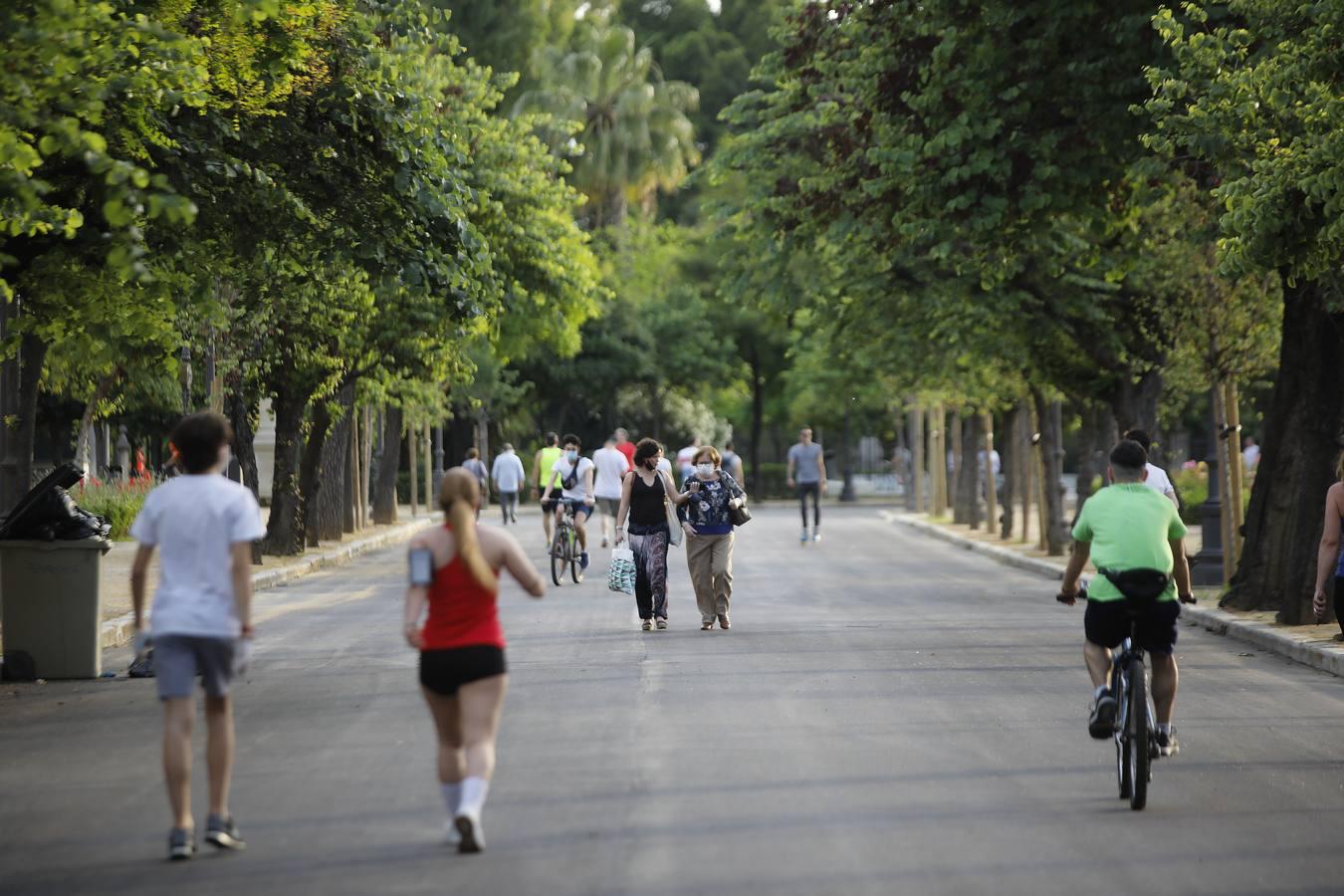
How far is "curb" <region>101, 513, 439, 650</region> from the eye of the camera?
1714 cm

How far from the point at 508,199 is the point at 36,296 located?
539 inches

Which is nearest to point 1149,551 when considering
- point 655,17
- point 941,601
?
point 941,601

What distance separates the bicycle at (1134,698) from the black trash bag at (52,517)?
8155mm

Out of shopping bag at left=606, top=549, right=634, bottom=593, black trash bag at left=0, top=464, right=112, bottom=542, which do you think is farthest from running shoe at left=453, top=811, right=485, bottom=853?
shopping bag at left=606, top=549, right=634, bottom=593

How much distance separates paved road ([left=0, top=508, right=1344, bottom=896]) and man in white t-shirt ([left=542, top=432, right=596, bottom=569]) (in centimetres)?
748

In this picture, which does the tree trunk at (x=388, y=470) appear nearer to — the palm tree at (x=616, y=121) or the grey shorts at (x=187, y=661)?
the palm tree at (x=616, y=121)

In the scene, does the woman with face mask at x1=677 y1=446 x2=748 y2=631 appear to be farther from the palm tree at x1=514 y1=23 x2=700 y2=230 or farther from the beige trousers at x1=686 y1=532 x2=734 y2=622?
the palm tree at x1=514 y1=23 x2=700 y2=230

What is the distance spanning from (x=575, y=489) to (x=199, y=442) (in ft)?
57.2

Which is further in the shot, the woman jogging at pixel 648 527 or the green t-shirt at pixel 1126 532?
the woman jogging at pixel 648 527

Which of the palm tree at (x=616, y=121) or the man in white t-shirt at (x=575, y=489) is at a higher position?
the palm tree at (x=616, y=121)

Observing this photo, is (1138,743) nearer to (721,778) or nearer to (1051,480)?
(721,778)

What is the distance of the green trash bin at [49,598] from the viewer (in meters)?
14.0

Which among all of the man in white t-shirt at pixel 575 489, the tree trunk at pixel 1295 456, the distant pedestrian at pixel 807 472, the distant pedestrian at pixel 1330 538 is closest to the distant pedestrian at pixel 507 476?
the distant pedestrian at pixel 807 472

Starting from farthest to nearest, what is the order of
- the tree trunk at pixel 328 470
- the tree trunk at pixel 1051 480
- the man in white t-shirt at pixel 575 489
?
the tree trunk at pixel 328 470 → the tree trunk at pixel 1051 480 → the man in white t-shirt at pixel 575 489
